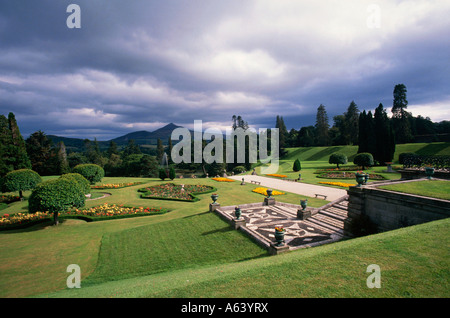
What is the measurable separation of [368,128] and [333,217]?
135 ft

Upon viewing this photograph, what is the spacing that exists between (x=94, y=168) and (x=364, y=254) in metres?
29.5

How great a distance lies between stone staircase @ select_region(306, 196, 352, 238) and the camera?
36.7 ft

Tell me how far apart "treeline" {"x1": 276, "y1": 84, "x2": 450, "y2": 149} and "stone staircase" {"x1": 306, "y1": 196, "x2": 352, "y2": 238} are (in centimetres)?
3507

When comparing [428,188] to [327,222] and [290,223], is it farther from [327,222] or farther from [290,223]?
[290,223]

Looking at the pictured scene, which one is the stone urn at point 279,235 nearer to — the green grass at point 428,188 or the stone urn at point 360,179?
the stone urn at point 360,179

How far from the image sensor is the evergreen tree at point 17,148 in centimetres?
3312

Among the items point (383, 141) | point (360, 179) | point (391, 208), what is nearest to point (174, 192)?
point (360, 179)

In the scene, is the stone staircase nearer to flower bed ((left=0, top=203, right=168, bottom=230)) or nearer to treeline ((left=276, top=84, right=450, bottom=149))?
flower bed ((left=0, top=203, right=168, bottom=230))

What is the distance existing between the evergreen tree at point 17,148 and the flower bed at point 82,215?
23.9 meters

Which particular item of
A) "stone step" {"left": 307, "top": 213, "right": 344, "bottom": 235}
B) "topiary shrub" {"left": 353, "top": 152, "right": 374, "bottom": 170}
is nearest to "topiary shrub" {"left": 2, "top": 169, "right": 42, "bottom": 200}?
"stone step" {"left": 307, "top": 213, "right": 344, "bottom": 235}

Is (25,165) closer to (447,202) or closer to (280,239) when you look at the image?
(280,239)

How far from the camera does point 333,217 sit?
12.4m

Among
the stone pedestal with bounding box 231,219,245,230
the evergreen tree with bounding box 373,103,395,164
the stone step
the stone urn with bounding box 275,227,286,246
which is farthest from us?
the evergreen tree with bounding box 373,103,395,164

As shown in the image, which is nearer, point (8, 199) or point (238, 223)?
point (238, 223)
